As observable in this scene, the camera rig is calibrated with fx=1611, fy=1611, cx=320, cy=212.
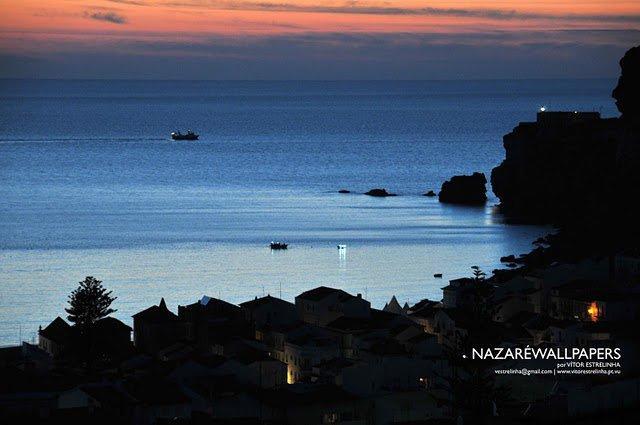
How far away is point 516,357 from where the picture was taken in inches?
1297

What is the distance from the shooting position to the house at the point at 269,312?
40594mm

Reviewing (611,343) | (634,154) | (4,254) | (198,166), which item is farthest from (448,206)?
(611,343)

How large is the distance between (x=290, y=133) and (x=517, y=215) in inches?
4086

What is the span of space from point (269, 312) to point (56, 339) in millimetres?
5501

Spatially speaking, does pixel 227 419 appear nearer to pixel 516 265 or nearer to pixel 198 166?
pixel 516 265

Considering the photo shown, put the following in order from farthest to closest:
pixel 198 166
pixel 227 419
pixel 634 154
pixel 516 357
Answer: pixel 198 166 < pixel 634 154 < pixel 516 357 < pixel 227 419

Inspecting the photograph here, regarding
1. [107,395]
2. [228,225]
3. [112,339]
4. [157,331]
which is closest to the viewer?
[107,395]

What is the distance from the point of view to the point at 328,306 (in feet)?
135

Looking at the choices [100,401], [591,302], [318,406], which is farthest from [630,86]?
[100,401]

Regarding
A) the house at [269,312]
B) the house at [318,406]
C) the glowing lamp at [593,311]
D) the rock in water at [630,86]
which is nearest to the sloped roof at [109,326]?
the house at [269,312]

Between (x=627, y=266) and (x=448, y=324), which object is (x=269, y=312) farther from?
(x=627, y=266)

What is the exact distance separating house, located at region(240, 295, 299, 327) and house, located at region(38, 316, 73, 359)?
460 cm

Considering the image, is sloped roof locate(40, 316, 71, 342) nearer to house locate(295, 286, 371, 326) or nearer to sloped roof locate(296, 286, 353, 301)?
house locate(295, 286, 371, 326)

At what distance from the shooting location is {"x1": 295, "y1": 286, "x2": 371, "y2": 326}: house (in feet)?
133
